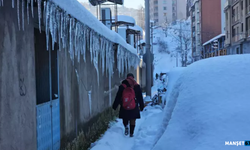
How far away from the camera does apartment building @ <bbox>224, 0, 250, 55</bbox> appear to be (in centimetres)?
2794

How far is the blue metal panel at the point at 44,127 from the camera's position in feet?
10.9

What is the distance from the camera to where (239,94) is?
2.26 m

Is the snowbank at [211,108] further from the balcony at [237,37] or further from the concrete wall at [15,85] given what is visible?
the balcony at [237,37]

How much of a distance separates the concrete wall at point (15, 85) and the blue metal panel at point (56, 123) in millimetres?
684

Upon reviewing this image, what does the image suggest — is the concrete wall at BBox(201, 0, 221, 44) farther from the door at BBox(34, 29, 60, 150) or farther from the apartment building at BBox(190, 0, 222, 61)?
the door at BBox(34, 29, 60, 150)

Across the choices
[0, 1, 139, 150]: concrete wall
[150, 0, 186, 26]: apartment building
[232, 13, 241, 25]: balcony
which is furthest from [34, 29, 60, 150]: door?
[150, 0, 186, 26]: apartment building

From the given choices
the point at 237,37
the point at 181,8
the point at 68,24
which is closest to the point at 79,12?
the point at 68,24

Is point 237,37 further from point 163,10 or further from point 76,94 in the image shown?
point 163,10

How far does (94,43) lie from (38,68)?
1.55 meters

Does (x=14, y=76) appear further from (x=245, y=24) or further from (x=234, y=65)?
(x=245, y=24)

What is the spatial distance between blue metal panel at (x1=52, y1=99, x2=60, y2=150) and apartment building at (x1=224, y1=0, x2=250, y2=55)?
2749 cm

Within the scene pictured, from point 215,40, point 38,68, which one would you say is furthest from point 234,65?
point 215,40

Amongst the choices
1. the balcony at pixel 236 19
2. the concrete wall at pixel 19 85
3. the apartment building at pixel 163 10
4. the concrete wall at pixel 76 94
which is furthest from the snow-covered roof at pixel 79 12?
the apartment building at pixel 163 10

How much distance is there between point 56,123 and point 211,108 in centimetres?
257
